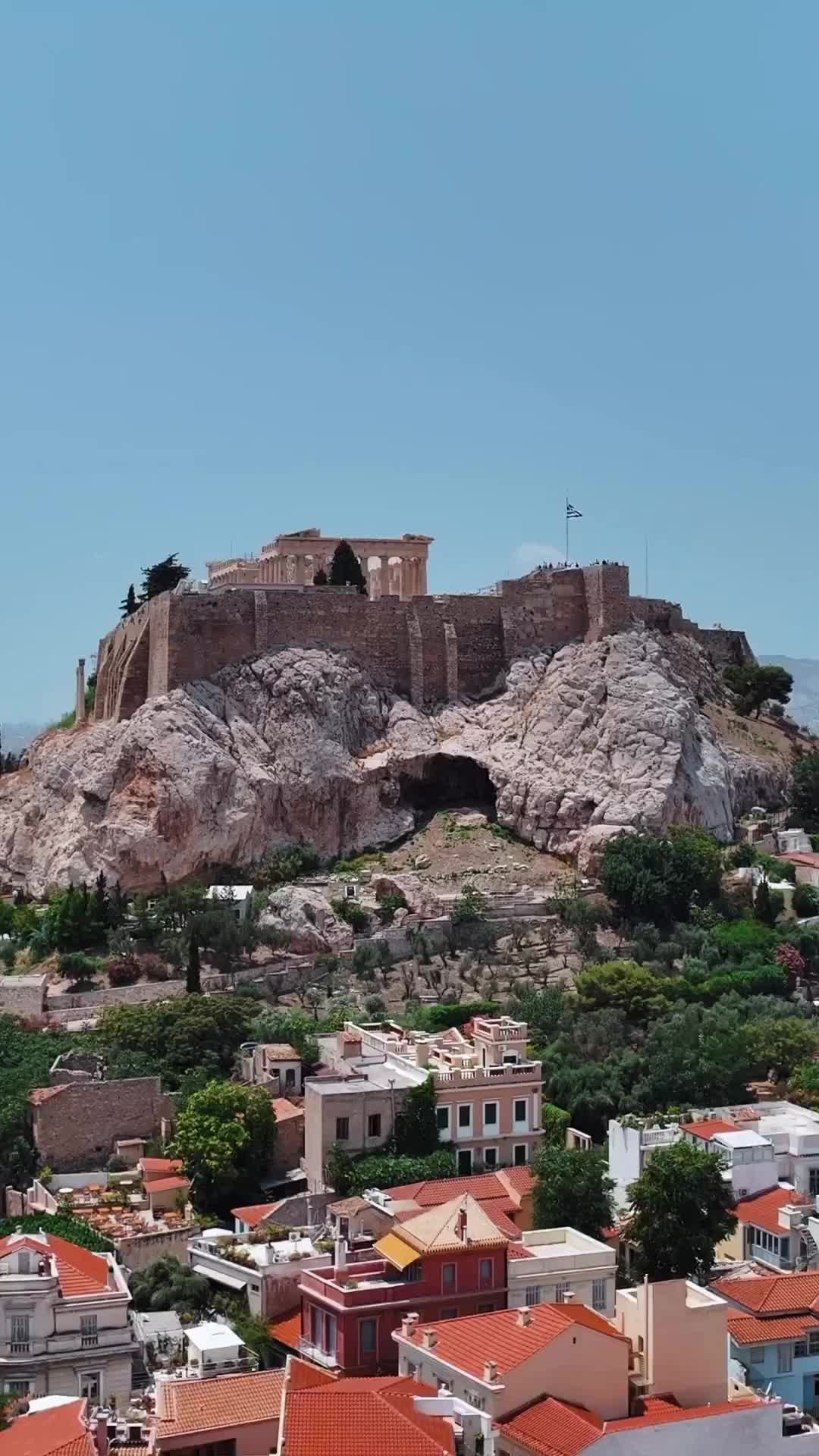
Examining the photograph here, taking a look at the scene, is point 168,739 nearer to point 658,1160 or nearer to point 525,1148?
point 525,1148

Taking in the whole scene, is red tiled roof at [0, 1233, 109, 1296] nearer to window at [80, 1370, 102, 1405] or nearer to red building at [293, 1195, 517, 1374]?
window at [80, 1370, 102, 1405]

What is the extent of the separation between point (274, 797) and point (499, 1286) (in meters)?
23.9

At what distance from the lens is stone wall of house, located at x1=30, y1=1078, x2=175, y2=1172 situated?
113ft

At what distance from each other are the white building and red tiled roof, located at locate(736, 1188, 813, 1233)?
436 cm

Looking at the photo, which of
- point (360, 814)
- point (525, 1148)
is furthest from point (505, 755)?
point (525, 1148)

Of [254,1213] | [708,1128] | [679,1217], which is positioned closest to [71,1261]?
[254,1213]

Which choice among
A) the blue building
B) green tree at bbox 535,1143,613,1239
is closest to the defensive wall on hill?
green tree at bbox 535,1143,613,1239

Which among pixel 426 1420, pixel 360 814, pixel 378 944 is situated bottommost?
pixel 426 1420

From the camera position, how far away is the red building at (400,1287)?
2498cm

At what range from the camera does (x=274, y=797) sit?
48.8 m

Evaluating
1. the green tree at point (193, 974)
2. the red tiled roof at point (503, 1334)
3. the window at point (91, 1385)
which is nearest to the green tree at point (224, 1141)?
the window at point (91, 1385)

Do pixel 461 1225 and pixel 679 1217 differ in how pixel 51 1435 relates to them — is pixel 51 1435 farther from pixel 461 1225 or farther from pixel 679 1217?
pixel 679 1217

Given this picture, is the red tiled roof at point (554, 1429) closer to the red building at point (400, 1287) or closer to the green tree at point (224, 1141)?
the red building at point (400, 1287)

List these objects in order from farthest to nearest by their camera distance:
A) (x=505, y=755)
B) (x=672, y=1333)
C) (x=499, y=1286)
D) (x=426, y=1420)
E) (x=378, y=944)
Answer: (x=505, y=755)
(x=378, y=944)
(x=499, y=1286)
(x=672, y=1333)
(x=426, y=1420)
